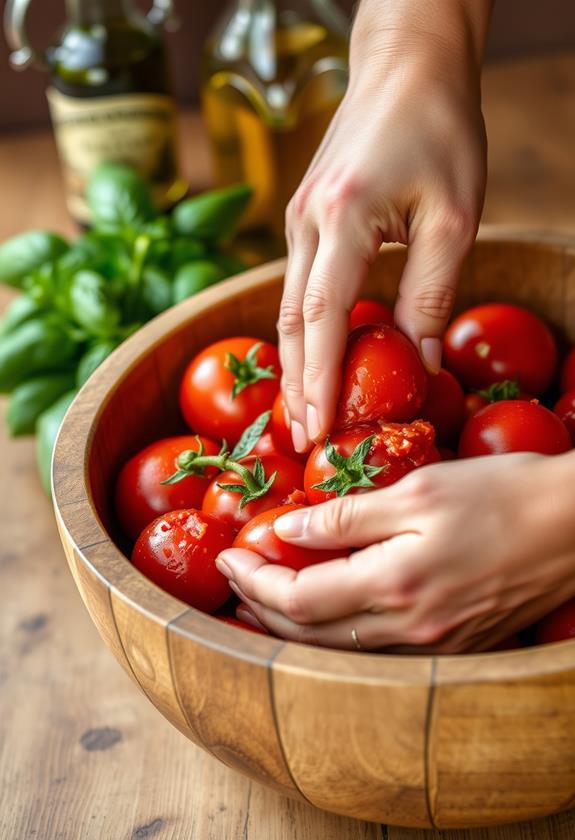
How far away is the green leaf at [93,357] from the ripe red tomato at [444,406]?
428mm

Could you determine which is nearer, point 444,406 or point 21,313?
point 444,406

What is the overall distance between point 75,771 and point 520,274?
0.67 meters

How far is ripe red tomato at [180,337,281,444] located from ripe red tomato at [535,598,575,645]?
1.19 feet

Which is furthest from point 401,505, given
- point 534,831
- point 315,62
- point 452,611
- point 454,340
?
point 315,62

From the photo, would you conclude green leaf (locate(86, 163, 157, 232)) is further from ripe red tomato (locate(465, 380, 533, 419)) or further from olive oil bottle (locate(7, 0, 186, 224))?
ripe red tomato (locate(465, 380, 533, 419))

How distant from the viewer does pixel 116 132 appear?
163cm

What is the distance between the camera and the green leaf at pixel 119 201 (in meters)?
1.41

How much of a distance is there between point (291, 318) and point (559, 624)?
0.34m

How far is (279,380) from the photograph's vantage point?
100 centimetres

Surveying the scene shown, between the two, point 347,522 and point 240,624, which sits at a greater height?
point 347,522

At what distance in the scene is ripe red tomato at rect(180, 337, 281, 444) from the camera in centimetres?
96

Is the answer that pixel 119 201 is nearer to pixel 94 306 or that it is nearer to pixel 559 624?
pixel 94 306

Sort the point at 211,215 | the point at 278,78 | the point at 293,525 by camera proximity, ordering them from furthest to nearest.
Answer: the point at 278,78 → the point at 211,215 → the point at 293,525

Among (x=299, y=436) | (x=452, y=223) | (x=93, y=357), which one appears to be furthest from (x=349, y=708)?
(x=93, y=357)
